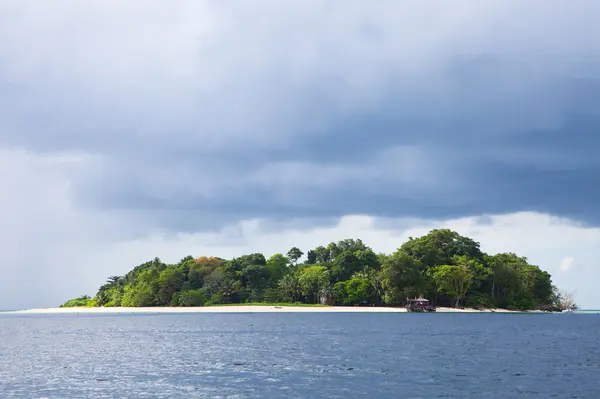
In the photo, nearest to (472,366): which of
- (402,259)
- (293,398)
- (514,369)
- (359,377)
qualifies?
(514,369)

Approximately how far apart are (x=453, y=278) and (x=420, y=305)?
12.2 metres

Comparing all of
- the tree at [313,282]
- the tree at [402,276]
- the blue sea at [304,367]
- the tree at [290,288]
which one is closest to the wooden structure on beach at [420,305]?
the tree at [402,276]

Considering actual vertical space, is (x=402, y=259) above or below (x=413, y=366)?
above

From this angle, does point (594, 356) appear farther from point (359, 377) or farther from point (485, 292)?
point (485, 292)

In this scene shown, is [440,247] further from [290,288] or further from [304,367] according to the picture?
[304,367]

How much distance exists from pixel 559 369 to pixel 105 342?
55031 millimetres

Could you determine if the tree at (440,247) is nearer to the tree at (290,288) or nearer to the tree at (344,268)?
the tree at (344,268)

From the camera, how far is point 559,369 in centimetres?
5069

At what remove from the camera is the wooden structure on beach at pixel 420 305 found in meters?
169

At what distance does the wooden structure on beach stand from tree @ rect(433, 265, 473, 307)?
22.8 feet

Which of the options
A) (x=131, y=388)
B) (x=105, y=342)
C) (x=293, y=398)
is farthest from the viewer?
(x=105, y=342)

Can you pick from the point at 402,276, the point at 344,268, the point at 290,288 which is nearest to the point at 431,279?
the point at 402,276

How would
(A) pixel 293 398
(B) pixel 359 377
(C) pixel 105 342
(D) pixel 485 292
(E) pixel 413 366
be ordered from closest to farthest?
(A) pixel 293 398, (B) pixel 359 377, (E) pixel 413 366, (C) pixel 105 342, (D) pixel 485 292

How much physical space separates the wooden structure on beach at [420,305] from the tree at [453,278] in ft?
22.8
